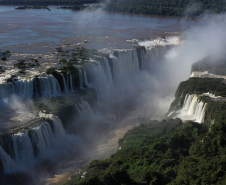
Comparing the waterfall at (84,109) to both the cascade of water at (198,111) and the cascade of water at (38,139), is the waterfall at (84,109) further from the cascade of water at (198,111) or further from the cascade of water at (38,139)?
the cascade of water at (198,111)

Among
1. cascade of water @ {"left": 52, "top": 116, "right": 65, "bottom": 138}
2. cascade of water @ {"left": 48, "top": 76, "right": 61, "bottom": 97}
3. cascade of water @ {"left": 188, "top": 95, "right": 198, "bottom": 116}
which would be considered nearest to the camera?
cascade of water @ {"left": 52, "top": 116, "right": 65, "bottom": 138}

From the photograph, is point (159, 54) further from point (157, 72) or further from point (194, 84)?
point (194, 84)

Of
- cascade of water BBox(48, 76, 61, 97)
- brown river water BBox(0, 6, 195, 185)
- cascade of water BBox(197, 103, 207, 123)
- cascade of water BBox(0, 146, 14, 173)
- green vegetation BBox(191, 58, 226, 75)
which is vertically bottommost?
cascade of water BBox(0, 146, 14, 173)

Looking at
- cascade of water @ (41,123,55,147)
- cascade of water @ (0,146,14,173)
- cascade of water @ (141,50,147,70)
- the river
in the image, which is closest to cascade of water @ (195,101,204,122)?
cascade of water @ (41,123,55,147)

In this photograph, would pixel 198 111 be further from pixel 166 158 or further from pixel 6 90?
pixel 6 90

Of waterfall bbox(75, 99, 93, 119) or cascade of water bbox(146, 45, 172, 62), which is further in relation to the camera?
cascade of water bbox(146, 45, 172, 62)

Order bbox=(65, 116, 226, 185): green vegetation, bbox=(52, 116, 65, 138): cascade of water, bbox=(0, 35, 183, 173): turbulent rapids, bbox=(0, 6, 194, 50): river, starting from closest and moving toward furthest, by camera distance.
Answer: bbox=(65, 116, 226, 185): green vegetation → bbox=(0, 35, 183, 173): turbulent rapids → bbox=(52, 116, 65, 138): cascade of water → bbox=(0, 6, 194, 50): river

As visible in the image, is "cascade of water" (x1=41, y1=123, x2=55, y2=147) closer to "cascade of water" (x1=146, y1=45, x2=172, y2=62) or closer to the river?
the river

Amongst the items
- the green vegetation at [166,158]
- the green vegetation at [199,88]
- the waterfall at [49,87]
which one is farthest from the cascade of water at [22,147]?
the green vegetation at [199,88]
